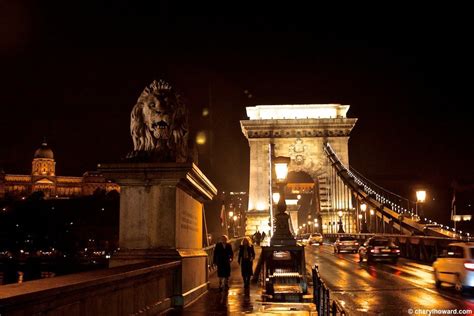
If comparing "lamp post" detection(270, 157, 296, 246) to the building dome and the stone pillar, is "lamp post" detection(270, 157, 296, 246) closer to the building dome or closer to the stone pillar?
the stone pillar

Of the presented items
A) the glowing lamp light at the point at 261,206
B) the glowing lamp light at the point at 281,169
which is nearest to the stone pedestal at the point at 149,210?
the glowing lamp light at the point at 281,169

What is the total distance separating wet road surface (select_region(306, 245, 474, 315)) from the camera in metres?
14.9

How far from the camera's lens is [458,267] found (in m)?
17.9

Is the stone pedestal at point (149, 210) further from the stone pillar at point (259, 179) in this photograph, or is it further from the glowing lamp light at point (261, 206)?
the glowing lamp light at point (261, 206)

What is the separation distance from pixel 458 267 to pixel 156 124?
10470mm

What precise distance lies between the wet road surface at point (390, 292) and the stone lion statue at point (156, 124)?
5.53 meters

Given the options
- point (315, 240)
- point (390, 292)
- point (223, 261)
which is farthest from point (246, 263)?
point (315, 240)

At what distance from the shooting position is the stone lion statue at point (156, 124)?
1152cm

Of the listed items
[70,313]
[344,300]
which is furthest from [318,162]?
[70,313]

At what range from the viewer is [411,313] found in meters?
13.7

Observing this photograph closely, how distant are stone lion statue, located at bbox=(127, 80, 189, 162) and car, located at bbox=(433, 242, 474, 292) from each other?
9539mm

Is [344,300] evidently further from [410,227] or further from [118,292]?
[410,227]

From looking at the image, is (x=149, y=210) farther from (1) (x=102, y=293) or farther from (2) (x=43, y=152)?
(2) (x=43, y=152)

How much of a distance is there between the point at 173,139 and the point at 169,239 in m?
1.84
